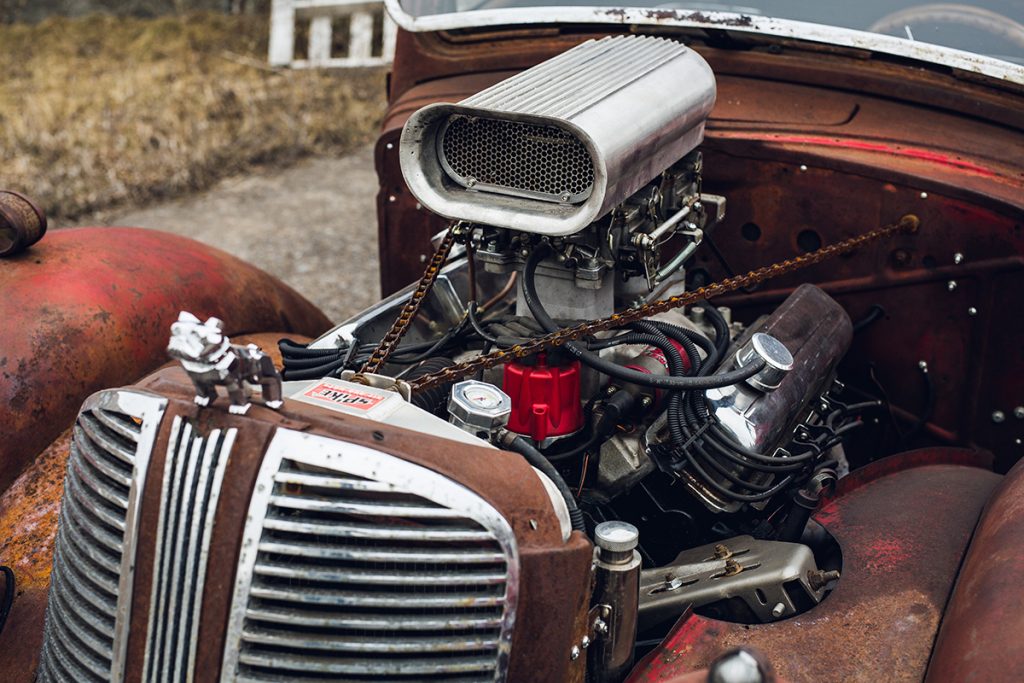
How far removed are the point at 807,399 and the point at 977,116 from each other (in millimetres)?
872

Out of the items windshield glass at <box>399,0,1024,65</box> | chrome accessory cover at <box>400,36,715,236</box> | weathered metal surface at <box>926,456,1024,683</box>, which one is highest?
windshield glass at <box>399,0,1024,65</box>

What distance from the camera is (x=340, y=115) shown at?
735 cm

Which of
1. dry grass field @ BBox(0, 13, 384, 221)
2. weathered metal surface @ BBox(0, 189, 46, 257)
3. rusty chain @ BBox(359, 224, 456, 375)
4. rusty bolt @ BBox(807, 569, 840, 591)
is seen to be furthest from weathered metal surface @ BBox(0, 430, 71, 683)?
dry grass field @ BBox(0, 13, 384, 221)

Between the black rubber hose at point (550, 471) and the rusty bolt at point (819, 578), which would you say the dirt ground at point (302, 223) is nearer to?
the black rubber hose at point (550, 471)

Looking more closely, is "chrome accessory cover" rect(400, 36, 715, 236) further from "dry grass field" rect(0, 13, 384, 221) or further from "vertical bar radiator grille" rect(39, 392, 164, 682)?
"dry grass field" rect(0, 13, 384, 221)

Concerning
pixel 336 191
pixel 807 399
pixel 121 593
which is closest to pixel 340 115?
pixel 336 191

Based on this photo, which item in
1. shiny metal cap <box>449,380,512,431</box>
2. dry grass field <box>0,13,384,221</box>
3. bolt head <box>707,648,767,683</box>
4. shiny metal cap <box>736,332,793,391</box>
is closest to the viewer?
bolt head <box>707,648,767,683</box>

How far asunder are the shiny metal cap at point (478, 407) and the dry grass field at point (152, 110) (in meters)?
4.80

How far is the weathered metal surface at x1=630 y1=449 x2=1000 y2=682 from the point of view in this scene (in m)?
1.80

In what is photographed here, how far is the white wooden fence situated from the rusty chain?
5876 mm

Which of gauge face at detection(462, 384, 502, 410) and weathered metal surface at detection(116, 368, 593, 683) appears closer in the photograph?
weathered metal surface at detection(116, 368, 593, 683)

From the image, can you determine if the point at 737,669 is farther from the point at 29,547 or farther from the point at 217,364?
the point at 29,547

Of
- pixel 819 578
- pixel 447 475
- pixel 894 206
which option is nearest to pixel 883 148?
pixel 894 206

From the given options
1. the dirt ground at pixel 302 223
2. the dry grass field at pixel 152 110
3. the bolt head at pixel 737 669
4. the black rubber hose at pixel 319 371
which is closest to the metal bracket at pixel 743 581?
the bolt head at pixel 737 669
